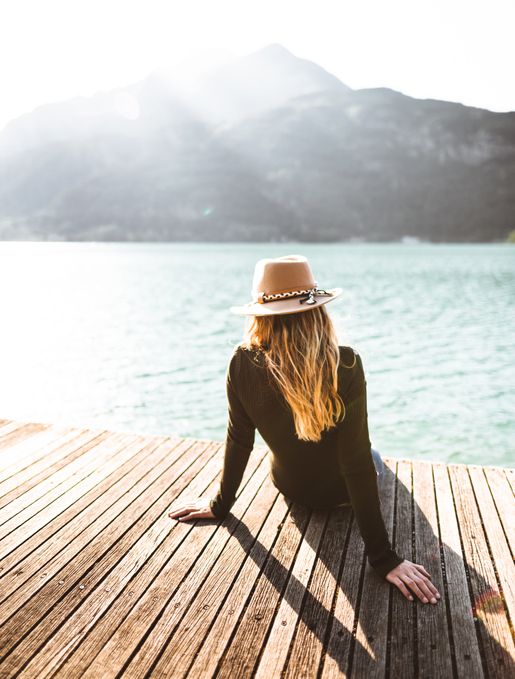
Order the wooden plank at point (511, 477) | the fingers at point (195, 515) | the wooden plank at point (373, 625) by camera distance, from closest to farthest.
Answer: the wooden plank at point (373, 625) → the fingers at point (195, 515) → the wooden plank at point (511, 477)

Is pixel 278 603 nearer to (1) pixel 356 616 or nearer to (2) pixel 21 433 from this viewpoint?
(1) pixel 356 616

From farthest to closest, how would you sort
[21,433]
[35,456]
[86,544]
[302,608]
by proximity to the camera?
1. [21,433]
2. [35,456]
3. [86,544]
4. [302,608]

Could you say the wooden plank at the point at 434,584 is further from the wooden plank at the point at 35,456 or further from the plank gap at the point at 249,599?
the wooden plank at the point at 35,456

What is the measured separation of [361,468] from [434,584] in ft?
2.44

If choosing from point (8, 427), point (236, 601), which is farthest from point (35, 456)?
point (236, 601)

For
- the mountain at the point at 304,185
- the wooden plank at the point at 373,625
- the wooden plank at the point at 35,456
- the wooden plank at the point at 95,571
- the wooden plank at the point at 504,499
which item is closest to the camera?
the wooden plank at the point at 373,625

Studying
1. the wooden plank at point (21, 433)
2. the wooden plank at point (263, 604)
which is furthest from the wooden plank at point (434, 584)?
the wooden plank at point (21, 433)

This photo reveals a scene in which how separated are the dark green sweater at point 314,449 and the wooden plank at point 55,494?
3.80 feet

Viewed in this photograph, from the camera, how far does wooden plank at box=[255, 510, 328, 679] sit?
6.58ft

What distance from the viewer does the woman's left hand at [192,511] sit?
10.00 ft

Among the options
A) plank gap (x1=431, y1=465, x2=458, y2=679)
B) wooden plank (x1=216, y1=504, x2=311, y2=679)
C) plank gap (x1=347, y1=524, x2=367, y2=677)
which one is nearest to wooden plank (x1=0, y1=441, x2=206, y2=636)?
wooden plank (x1=216, y1=504, x2=311, y2=679)

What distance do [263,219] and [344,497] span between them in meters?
158

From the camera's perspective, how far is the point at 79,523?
120 inches

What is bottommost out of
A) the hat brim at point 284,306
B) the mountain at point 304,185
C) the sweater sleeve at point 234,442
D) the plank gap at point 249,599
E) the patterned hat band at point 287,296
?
the plank gap at point 249,599
